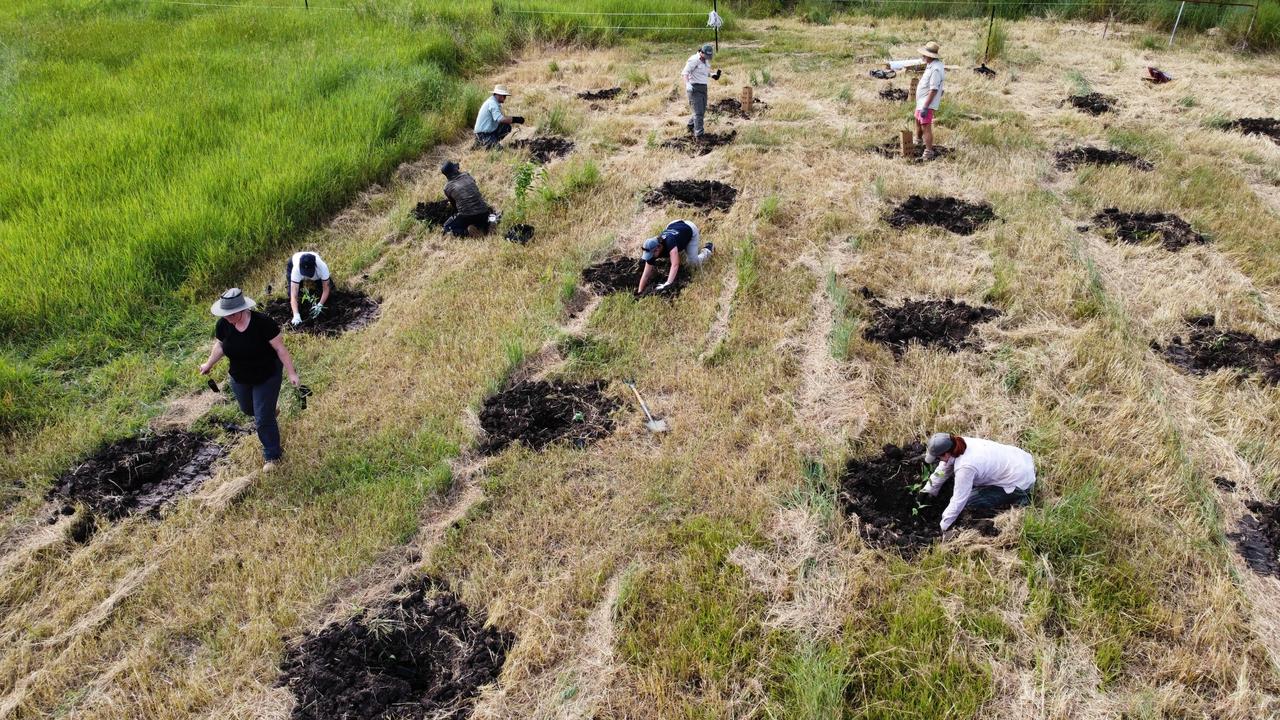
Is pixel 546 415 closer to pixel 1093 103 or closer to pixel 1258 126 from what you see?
pixel 1093 103

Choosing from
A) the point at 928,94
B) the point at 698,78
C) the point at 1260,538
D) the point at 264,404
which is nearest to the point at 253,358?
the point at 264,404

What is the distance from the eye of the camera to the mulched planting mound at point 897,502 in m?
4.37

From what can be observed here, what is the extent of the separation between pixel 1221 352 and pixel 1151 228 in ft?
8.67

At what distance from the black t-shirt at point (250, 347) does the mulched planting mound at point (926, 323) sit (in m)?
4.77

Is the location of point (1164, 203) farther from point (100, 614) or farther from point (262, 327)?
point (100, 614)

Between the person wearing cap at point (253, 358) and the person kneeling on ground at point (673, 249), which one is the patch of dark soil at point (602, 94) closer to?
the person kneeling on ground at point (673, 249)

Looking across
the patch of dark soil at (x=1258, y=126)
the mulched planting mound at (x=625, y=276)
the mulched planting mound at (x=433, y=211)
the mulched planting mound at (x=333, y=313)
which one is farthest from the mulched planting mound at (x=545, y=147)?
the patch of dark soil at (x=1258, y=126)

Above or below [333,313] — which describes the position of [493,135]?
above

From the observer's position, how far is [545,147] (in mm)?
10922

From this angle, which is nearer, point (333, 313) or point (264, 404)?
→ point (264, 404)

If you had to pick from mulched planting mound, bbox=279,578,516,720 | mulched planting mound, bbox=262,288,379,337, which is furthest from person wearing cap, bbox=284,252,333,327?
mulched planting mound, bbox=279,578,516,720

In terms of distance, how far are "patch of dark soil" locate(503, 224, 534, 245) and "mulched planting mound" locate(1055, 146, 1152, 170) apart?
722cm

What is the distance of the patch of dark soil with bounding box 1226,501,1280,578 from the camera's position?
414cm

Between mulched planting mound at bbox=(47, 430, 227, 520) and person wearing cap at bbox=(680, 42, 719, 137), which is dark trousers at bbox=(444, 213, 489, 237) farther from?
mulched planting mound at bbox=(47, 430, 227, 520)
